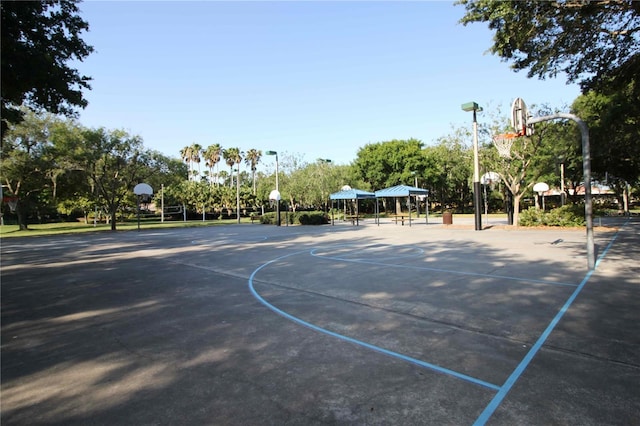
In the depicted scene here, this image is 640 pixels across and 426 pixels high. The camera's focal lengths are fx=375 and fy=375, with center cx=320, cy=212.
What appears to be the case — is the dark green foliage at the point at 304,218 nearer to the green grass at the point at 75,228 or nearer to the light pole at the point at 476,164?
the green grass at the point at 75,228

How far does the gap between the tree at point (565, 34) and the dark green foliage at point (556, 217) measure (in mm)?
8637

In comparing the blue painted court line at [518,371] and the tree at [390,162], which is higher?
the tree at [390,162]

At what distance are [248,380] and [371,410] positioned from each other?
1207 millimetres

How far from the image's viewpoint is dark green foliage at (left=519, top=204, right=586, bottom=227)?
18938 millimetres

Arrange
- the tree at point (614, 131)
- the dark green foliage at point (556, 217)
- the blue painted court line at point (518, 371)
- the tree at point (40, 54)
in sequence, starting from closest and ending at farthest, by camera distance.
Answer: the blue painted court line at point (518, 371) → the tree at point (40, 54) → the tree at point (614, 131) → the dark green foliage at point (556, 217)

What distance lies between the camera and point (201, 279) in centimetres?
862

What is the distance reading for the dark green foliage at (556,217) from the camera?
18.9 meters

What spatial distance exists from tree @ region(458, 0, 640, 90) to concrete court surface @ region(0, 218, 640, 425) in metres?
6.13

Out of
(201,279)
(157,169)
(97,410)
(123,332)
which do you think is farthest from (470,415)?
(157,169)

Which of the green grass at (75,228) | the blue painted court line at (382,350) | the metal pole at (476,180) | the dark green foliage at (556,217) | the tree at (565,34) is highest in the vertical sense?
the tree at (565,34)

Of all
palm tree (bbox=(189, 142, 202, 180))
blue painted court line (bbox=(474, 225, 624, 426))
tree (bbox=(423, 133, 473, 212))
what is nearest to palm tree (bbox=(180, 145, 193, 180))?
palm tree (bbox=(189, 142, 202, 180))

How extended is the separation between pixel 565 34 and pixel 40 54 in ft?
45.2

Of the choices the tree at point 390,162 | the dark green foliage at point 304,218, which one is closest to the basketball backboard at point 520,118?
→ the dark green foliage at point 304,218

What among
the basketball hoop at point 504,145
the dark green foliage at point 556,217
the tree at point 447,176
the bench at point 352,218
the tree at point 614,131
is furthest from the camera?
the tree at point 447,176
